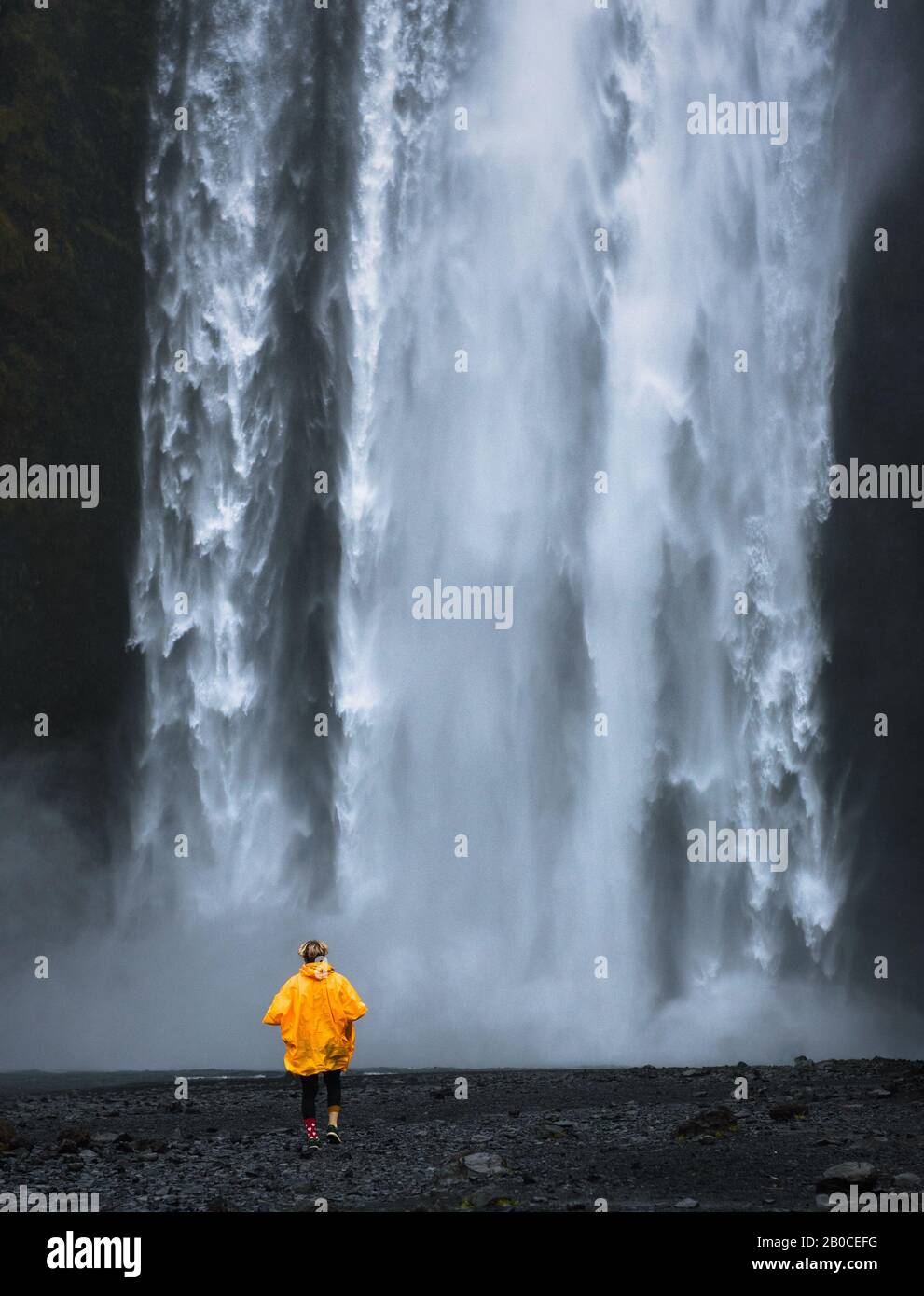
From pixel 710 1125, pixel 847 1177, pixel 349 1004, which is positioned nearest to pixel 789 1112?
pixel 710 1125

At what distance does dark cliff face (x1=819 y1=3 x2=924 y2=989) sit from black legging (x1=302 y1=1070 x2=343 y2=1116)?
2025 centimetres

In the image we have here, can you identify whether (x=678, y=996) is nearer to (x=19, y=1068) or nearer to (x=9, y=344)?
(x=19, y=1068)

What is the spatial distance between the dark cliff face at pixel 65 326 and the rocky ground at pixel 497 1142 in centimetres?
1476

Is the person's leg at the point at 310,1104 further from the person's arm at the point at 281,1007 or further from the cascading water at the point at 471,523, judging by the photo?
the cascading water at the point at 471,523

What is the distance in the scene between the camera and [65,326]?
37125 mm

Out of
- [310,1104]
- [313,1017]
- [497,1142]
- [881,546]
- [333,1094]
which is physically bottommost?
[497,1142]

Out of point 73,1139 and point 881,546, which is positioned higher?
point 881,546

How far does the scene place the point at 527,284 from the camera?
112 ft

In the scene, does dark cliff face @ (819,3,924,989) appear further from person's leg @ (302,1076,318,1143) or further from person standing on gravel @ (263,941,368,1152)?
person standing on gravel @ (263,941,368,1152)

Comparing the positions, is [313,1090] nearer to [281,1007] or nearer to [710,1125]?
[281,1007]

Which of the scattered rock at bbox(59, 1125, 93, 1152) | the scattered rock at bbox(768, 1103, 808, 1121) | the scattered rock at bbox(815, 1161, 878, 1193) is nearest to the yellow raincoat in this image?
the scattered rock at bbox(59, 1125, 93, 1152)

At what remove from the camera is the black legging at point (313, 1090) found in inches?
590

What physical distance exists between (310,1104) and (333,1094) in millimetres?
307

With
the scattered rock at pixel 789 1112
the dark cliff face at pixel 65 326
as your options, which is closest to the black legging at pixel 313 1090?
the scattered rock at pixel 789 1112
